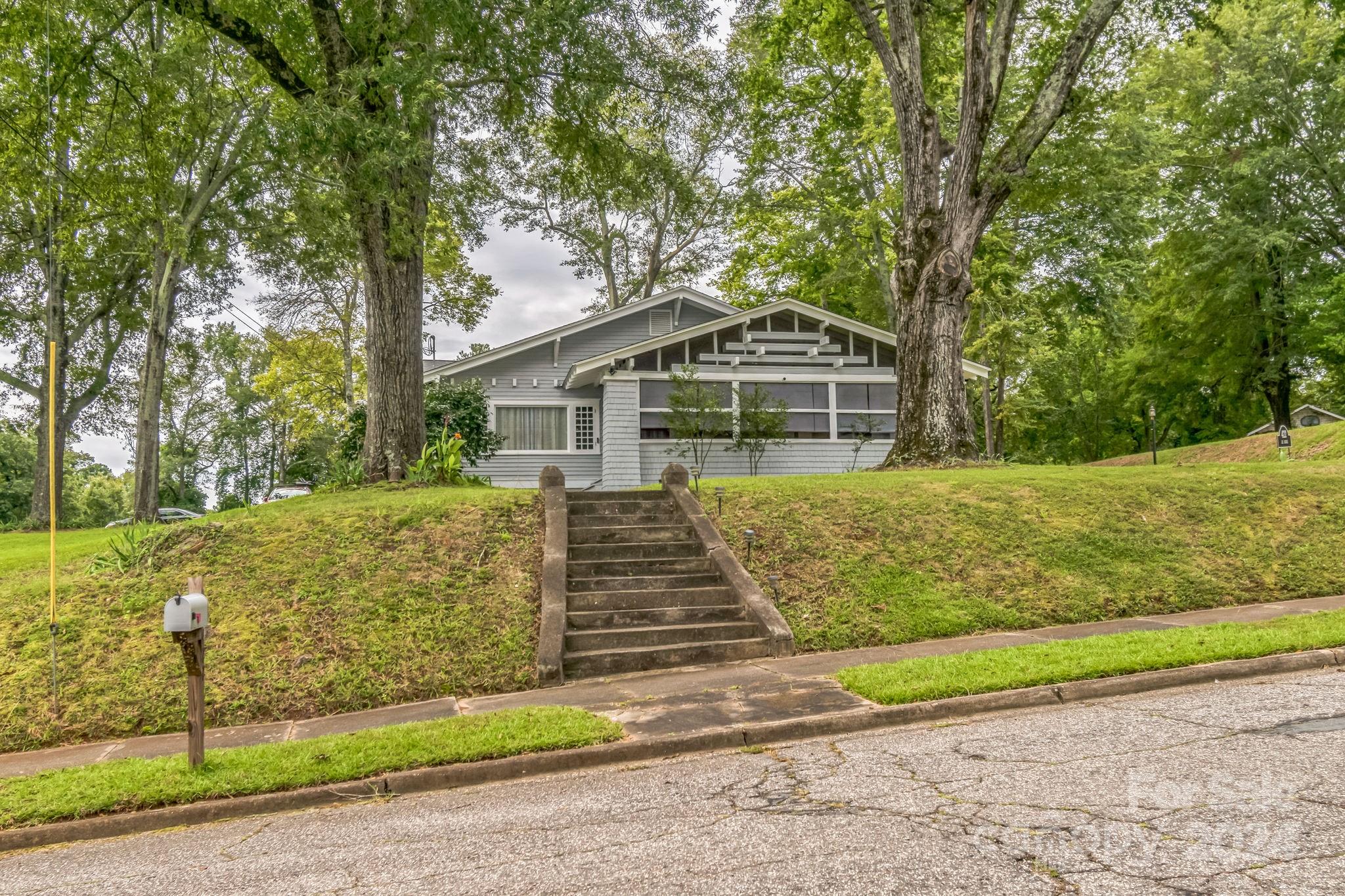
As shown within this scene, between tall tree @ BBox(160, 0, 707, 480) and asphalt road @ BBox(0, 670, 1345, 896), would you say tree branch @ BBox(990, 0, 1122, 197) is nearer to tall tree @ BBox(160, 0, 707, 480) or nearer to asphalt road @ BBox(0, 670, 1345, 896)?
tall tree @ BBox(160, 0, 707, 480)

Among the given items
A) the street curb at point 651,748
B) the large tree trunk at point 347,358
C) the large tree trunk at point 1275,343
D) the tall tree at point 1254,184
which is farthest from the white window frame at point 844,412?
the large tree trunk at point 347,358

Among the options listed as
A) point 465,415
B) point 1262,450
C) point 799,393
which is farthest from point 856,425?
point 1262,450

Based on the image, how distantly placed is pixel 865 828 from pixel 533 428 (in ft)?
61.6

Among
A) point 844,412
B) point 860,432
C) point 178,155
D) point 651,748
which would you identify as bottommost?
point 651,748

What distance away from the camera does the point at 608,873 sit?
11.7 ft

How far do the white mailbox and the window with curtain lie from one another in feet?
53.4

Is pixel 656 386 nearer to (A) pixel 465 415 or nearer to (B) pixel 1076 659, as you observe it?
(A) pixel 465 415

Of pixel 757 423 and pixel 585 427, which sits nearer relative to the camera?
pixel 757 423

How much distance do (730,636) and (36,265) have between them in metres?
30.3

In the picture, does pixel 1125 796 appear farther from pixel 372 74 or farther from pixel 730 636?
pixel 372 74

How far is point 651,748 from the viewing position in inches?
217

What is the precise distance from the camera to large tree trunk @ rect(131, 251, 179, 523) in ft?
66.6

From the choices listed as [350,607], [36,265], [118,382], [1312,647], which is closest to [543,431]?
[350,607]

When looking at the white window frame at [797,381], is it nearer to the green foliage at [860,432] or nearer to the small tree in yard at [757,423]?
the green foliage at [860,432]
